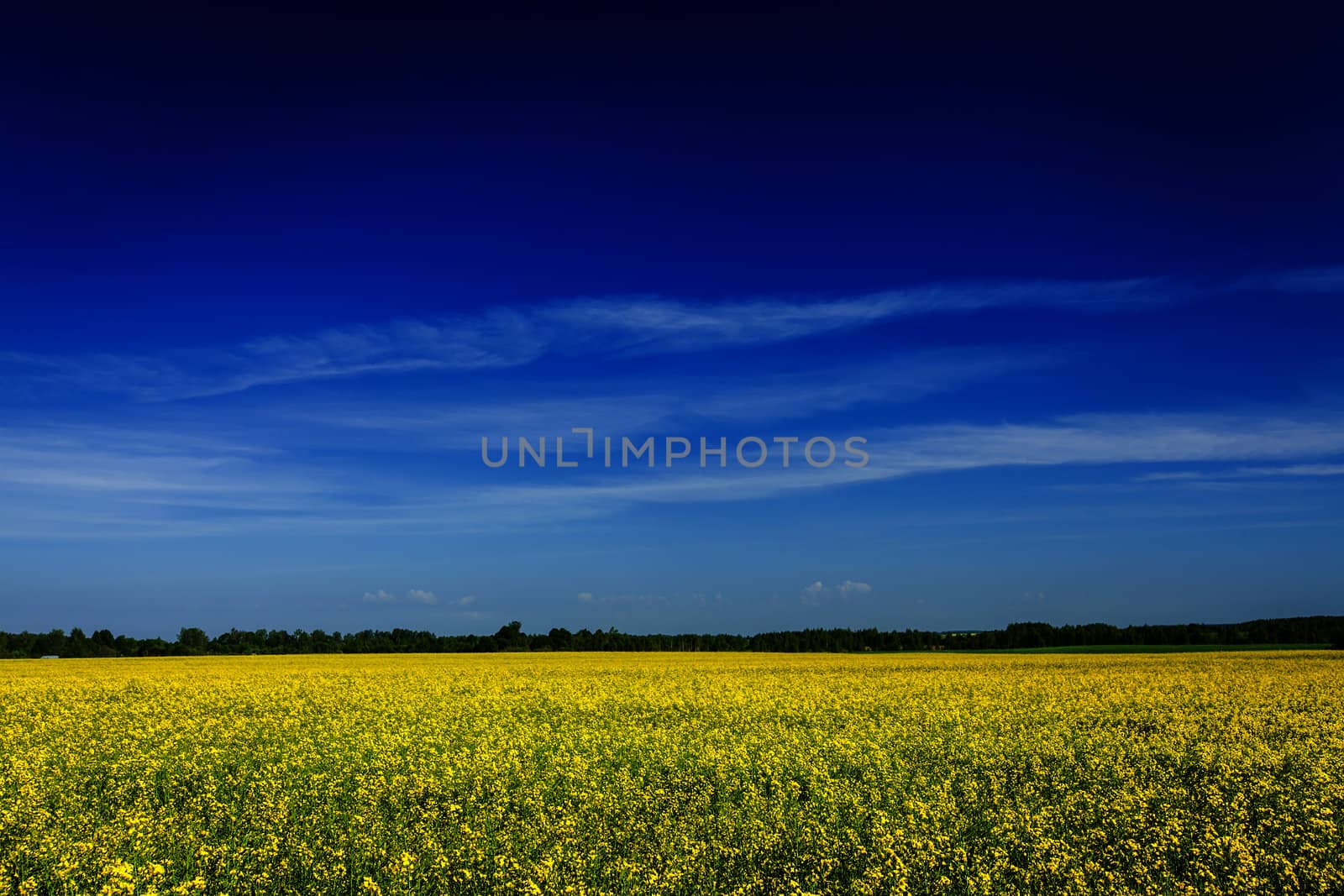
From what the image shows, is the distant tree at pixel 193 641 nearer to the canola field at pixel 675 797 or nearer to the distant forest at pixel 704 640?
the distant forest at pixel 704 640

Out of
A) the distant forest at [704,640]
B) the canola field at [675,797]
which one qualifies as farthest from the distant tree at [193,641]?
the canola field at [675,797]

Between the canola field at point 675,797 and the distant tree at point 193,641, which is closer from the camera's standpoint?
the canola field at point 675,797

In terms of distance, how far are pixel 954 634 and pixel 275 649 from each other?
79004mm

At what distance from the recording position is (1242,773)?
43.8ft

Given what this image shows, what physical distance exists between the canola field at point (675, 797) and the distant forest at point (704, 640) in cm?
7048

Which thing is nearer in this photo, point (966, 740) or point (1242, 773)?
point (1242, 773)

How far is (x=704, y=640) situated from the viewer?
325 feet

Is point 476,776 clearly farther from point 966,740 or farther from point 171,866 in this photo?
point 966,740

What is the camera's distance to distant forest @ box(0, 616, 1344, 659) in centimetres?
8206

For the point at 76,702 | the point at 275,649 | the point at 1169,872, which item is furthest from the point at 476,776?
the point at 275,649

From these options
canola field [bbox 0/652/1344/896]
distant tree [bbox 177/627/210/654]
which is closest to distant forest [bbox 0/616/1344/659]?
distant tree [bbox 177/627/210/654]

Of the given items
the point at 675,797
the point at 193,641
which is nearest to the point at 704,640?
the point at 193,641

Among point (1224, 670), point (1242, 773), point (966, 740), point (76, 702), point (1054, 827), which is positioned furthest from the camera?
point (1224, 670)

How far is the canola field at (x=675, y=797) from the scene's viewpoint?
8.29 metres
